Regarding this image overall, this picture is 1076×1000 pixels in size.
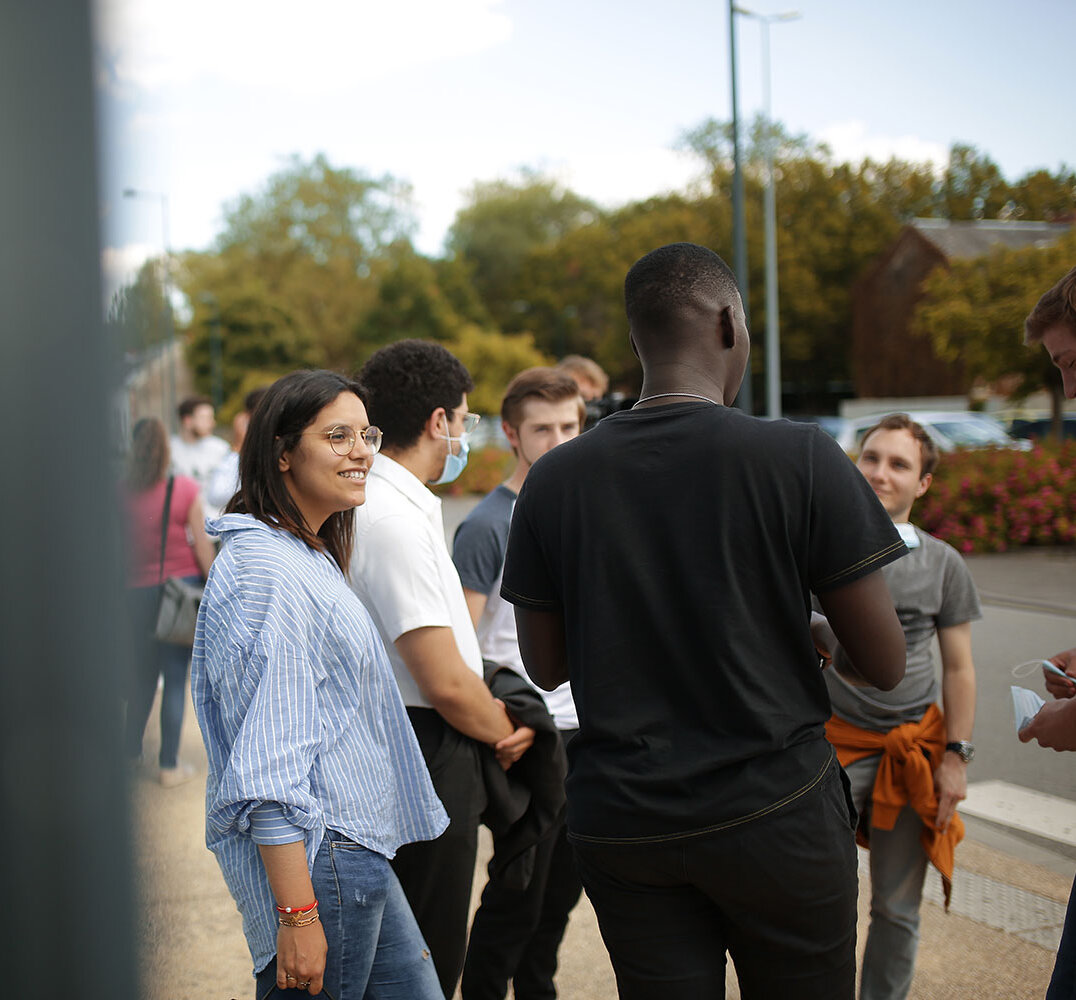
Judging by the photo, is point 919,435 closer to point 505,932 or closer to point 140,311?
point 505,932

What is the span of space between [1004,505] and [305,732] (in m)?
14.9

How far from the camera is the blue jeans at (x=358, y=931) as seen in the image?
2.05 metres

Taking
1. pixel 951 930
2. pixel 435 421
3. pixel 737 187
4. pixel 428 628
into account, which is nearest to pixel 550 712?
pixel 428 628

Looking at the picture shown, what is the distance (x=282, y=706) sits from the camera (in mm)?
1945

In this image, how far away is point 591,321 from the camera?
217ft

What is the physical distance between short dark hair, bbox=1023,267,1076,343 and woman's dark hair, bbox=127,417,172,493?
5.22 ft

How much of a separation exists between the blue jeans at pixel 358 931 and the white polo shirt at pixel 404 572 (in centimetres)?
60

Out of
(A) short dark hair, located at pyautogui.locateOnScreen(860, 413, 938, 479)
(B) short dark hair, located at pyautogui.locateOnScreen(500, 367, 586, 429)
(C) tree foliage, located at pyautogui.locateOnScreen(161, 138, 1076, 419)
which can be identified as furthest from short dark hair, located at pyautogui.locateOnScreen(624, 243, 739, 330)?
(C) tree foliage, located at pyautogui.locateOnScreen(161, 138, 1076, 419)

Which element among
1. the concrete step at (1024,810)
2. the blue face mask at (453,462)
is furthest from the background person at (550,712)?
the concrete step at (1024,810)

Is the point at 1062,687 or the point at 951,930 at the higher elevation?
the point at 1062,687

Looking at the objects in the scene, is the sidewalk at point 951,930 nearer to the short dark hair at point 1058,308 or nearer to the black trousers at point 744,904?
the black trousers at point 744,904

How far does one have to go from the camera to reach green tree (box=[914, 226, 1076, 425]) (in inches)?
746

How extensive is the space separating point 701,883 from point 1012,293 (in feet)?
65.6

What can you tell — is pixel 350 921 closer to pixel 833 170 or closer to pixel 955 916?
pixel 955 916
